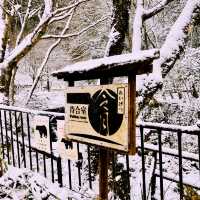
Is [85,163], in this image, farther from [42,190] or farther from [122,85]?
[122,85]

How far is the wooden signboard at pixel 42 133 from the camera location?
5.00 metres

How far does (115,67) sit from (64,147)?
169 centimetres

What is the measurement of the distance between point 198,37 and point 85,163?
45.8 ft

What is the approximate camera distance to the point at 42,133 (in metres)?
5.14

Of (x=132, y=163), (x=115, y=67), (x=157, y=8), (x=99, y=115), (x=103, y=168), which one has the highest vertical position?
(x=157, y=8)

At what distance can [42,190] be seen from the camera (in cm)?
532

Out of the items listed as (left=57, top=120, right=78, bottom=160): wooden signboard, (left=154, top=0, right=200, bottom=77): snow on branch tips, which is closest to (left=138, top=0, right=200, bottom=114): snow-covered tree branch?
(left=154, top=0, right=200, bottom=77): snow on branch tips

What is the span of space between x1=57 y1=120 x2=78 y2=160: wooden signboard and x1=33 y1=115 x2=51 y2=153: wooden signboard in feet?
1.02

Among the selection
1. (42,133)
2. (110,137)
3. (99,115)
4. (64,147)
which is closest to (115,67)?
(99,115)

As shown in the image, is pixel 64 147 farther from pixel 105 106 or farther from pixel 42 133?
pixel 105 106

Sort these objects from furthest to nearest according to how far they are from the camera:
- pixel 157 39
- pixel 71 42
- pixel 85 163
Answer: pixel 71 42 → pixel 157 39 → pixel 85 163

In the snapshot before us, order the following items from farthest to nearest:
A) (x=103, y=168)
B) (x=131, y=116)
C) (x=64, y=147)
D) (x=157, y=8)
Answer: (x=157, y=8)
(x=64, y=147)
(x=103, y=168)
(x=131, y=116)

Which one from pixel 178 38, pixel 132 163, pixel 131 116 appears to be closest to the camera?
pixel 131 116

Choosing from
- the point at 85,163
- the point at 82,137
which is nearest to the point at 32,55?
the point at 85,163
